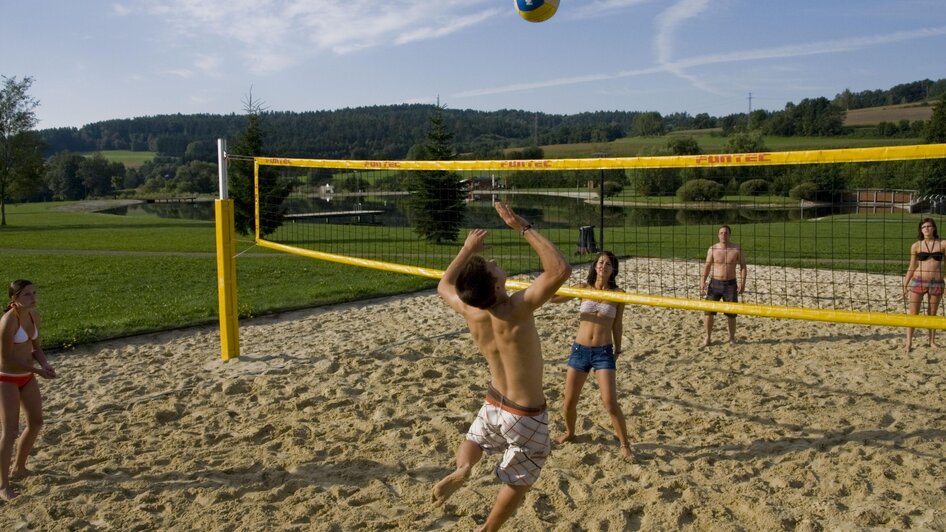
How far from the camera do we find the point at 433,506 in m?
4.26

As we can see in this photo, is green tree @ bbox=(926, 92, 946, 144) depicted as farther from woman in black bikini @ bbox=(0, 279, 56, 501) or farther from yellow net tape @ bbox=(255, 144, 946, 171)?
woman in black bikini @ bbox=(0, 279, 56, 501)

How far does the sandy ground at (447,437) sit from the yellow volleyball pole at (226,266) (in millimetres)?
258

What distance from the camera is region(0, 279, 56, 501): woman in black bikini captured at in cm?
446

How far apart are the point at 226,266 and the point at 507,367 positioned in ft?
15.9

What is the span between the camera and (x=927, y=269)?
7.55m

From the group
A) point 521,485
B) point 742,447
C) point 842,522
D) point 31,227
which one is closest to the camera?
point 521,485

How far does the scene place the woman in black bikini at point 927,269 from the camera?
7.41 m

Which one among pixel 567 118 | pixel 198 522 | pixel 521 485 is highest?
pixel 567 118

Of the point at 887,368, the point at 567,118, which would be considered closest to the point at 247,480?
the point at 887,368

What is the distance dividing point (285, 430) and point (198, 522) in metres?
1.43


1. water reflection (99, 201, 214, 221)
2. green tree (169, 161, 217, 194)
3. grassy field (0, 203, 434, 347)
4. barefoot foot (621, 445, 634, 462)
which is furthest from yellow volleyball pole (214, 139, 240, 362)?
green tree (169, 161, 217, 194)

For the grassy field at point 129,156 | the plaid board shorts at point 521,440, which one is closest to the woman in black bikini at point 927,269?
the plaid board shorts at point 521,440

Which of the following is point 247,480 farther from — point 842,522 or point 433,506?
point 842,522

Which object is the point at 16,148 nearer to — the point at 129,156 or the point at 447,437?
the point at 447,437
